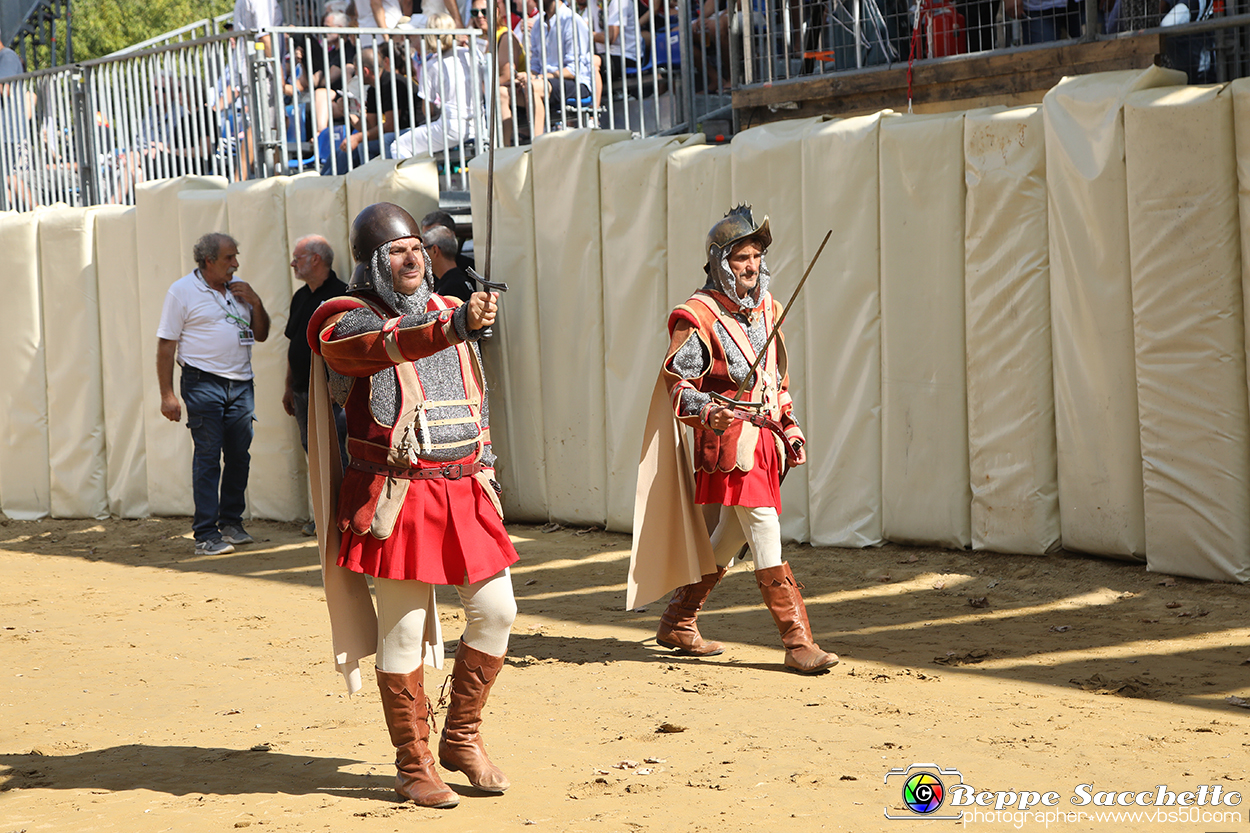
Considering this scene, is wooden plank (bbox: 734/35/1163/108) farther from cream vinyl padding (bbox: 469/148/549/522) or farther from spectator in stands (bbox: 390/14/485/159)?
spectator in stands (bbox: 390/14/485/159)

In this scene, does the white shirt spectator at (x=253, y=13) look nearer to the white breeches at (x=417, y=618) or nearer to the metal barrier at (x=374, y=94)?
the metal barrier at (x=374, y=94)

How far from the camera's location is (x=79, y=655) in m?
6.04

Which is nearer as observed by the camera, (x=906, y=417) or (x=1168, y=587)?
(x=1168, y=587)

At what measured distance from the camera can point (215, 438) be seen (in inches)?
338

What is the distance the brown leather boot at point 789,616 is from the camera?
17.0 ft

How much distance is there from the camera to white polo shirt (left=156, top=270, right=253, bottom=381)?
840 centimetres

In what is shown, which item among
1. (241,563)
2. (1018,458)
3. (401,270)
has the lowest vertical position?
(241,563)

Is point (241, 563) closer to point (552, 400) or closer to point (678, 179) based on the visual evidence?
point (552, 400)

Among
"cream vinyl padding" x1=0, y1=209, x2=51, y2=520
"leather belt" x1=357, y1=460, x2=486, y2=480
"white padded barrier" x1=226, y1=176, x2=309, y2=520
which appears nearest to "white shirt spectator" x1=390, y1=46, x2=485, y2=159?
"white padded barrier" x1=226, y1=176, x2=309, y2=520

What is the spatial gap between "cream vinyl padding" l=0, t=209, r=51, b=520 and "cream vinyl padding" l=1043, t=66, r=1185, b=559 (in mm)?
7691

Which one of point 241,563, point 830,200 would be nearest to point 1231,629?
point 830,200

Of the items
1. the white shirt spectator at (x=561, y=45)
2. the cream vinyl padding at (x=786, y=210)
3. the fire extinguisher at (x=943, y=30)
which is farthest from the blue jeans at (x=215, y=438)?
the fire extinguisher at (x=943, y=30)

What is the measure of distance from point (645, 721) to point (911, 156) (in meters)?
3.74

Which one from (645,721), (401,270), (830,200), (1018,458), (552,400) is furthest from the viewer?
(552,400)
